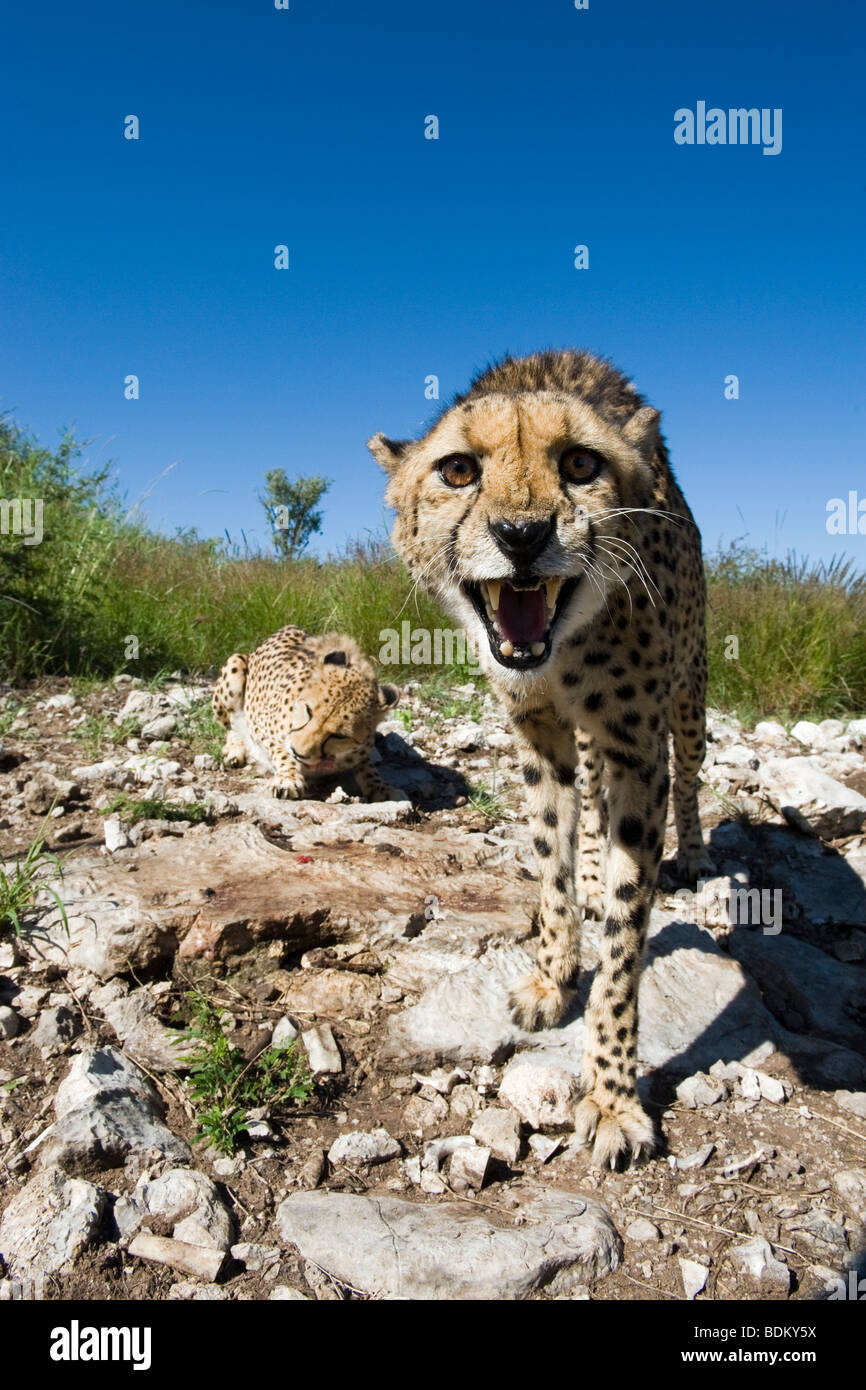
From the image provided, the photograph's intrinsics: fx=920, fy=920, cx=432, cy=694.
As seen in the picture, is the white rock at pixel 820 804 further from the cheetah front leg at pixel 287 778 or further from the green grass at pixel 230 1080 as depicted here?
the green grass at pixel 230 1080

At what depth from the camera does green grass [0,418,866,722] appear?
675 cm

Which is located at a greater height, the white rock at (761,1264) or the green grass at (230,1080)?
the green grass at (230,1080)

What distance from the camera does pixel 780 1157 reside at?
9.11 feet

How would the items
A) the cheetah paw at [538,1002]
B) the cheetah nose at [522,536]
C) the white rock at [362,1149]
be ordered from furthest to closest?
the cheetah paw at [538,1002] → the white rock at [362,1149] → the cheetah nose at [522,536]

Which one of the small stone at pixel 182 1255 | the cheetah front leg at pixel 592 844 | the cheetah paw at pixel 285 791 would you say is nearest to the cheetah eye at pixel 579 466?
the cheetah front leg at pixel 592 844

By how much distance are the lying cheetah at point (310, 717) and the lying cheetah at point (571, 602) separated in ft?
7.37

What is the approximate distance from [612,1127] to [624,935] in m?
0.56

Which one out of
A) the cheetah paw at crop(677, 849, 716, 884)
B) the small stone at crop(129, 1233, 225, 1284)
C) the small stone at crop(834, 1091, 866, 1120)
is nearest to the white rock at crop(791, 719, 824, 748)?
the cheetah paw at crop(677, 849, 716, 884)

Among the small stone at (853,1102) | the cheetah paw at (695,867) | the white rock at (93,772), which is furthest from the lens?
the white rock at (93,772)

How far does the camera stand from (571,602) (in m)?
2.62

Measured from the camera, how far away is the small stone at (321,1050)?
2896mm

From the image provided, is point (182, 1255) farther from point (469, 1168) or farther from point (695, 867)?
point (695, 867)
